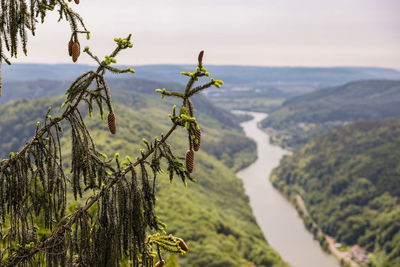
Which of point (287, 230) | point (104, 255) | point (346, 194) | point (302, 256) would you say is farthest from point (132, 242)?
point (346, 194)

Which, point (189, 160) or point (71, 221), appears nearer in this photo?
point (189, 160)

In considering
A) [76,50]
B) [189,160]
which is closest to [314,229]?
[189,160]

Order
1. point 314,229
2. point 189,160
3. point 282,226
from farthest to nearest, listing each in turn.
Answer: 1. point 282,226
2. point 314,229
3. point 189,160

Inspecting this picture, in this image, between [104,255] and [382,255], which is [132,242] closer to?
[104,255]

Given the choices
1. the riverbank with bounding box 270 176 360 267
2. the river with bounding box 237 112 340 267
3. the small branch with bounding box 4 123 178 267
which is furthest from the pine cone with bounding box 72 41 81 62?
the riverbank with bounding box 270 176 360 267

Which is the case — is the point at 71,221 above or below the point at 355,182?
above

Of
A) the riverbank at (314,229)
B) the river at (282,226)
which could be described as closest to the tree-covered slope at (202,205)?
the river at (282,226)

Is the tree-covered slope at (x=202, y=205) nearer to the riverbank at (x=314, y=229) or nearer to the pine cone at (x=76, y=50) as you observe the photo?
the riverbank at (x=314, y=229)

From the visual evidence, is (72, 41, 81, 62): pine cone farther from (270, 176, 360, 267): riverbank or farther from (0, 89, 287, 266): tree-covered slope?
(270, 176, 360, 267): riverbank

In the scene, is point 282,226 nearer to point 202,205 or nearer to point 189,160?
point 202,205
